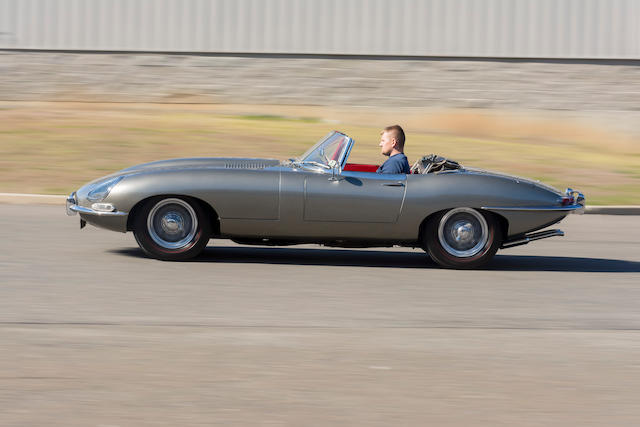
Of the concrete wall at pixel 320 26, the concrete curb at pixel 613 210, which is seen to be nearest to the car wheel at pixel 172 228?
the concrete curb at pixel 613 210

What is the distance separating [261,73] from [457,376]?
1747cm

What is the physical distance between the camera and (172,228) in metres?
7.74

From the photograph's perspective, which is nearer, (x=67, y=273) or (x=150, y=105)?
(x=67, y=273)

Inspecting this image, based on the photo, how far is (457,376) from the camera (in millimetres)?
4652

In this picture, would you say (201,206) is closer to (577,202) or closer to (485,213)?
(485,213)

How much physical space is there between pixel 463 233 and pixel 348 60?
1404cm

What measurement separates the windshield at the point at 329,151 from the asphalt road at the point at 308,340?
0.94 meters

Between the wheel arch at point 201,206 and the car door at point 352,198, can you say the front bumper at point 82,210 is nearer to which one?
the wheel arch at point 201,206

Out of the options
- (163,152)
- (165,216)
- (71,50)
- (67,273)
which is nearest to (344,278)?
(165,216)

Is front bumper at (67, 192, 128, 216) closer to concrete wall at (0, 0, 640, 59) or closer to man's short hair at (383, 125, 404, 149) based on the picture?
man's short hair at (383, 125, 404, 149)

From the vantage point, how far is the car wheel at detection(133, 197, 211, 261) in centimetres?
766

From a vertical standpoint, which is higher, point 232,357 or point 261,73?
point 261,73

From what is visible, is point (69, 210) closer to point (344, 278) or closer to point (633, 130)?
point (344, 278)

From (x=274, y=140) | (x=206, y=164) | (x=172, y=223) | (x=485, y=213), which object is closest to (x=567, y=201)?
(x=485, y=213)
